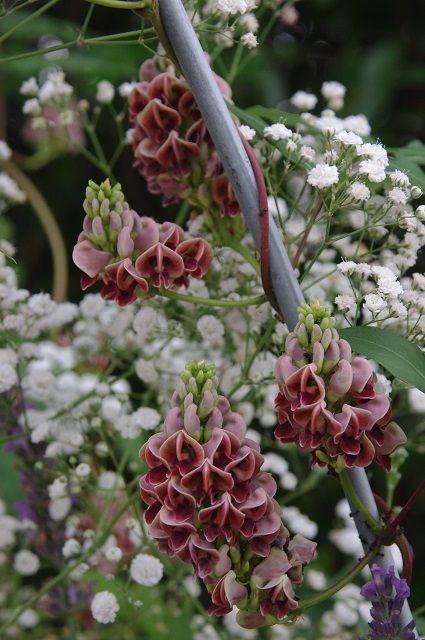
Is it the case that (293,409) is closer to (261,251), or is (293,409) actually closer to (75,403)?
(261,251)

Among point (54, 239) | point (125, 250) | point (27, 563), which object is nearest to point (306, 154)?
point (125, 250)

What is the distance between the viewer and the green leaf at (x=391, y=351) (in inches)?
16.6

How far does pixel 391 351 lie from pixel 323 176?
4.2 inches

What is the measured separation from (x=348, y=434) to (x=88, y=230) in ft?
0.60

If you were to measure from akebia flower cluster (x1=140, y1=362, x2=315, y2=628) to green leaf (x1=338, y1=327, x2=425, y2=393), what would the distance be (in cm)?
7

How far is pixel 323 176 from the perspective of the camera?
18.9 inches

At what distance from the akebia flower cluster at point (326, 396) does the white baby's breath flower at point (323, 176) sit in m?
0.09

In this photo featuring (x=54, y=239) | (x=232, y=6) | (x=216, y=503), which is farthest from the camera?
(x=54, y=239)

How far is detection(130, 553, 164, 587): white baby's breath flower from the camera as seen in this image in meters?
0.57

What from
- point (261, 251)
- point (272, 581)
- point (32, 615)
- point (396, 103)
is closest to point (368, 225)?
point (261, 251)

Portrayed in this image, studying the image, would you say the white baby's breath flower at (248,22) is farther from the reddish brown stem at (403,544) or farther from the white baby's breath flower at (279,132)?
the reddish brown stem at (403,544)

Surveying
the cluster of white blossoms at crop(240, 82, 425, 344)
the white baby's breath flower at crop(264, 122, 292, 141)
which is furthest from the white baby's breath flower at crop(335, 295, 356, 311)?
the white baby's breath flower at crop(264, 122, 292, 141)

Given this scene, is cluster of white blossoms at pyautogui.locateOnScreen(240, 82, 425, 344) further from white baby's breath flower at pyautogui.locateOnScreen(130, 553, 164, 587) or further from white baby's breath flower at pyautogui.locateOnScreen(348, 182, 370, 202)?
white baby's breath flower at pyautogui.locateOnScreen(130, 553, 164, 587)

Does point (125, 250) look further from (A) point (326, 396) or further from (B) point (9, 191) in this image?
(B) point (9, 191)
